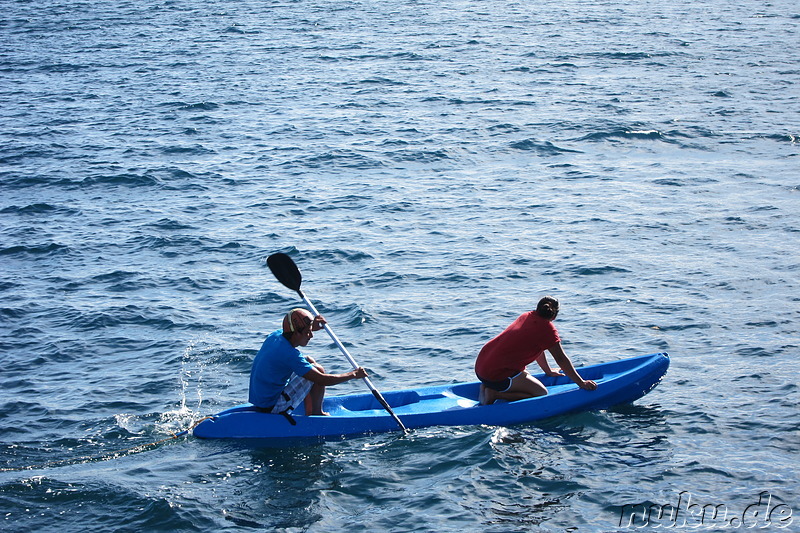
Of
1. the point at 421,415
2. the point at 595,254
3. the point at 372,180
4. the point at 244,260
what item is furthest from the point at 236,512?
the point at 372,180

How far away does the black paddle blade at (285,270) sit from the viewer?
34.1ft

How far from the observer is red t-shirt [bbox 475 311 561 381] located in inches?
378

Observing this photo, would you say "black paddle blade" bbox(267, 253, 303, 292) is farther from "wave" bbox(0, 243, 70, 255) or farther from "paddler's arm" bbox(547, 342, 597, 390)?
"wave" bbox(0, 243, 70, 255)

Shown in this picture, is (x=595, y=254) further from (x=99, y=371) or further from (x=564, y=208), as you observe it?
(x=99, y=371)

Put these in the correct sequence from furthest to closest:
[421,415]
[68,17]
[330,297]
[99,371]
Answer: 1. [68,17]
2. [330,297]
3. [99,371]
4. [421,415]

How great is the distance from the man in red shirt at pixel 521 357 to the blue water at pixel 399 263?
1.57 feet

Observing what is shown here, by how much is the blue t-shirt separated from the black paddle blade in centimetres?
121

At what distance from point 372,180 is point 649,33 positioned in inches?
758

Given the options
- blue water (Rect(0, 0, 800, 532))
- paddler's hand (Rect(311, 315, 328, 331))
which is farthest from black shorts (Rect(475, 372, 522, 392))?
paddler's hand (Rect(311, 315, 328, 331))

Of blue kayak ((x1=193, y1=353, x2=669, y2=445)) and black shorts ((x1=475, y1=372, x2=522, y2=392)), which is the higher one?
black shorts ((x1=475, y1=372, x2=522, y2=392))

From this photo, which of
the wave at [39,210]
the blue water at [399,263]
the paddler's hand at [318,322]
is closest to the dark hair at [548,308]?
the blue water at [399,263]

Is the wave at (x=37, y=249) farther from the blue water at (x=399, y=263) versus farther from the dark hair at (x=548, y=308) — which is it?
the dark hair at (x=548, y=308)

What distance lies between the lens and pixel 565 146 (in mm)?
21391

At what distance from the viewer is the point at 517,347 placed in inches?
384
